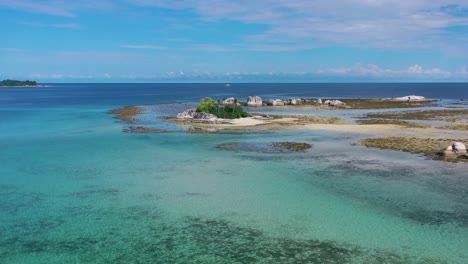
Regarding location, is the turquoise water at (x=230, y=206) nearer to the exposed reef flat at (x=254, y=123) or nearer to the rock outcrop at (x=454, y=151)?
the rock outcrop at (x=454, y=151)

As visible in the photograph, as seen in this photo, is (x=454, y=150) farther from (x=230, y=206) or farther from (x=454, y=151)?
(x=230, y=206)

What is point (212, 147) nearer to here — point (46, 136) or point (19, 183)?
point (19, 183)

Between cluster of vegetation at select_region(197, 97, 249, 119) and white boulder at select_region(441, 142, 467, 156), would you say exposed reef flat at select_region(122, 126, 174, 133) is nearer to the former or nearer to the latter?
cluster of vegetation at select_region(197, 97, 249, 119)

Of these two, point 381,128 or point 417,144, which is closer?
point 417,144

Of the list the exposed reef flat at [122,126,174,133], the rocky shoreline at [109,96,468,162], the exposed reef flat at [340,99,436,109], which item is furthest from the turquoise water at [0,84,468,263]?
the exposed reef flat at [340,99,436,109]

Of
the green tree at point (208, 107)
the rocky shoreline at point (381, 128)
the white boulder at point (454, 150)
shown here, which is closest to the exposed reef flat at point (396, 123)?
the rocky shoreline at point (381, 128)

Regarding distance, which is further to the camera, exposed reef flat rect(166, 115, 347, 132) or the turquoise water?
exposed reef flat rect(166, 115, 347, 132)

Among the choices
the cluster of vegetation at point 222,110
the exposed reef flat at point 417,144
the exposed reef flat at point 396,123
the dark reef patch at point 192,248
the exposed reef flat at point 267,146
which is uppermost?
the cluster of vegetation at point 222,110

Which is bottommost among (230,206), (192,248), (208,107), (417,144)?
(192,248)

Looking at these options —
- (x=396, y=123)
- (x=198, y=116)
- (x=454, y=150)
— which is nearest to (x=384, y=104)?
(x=396, y=123)
